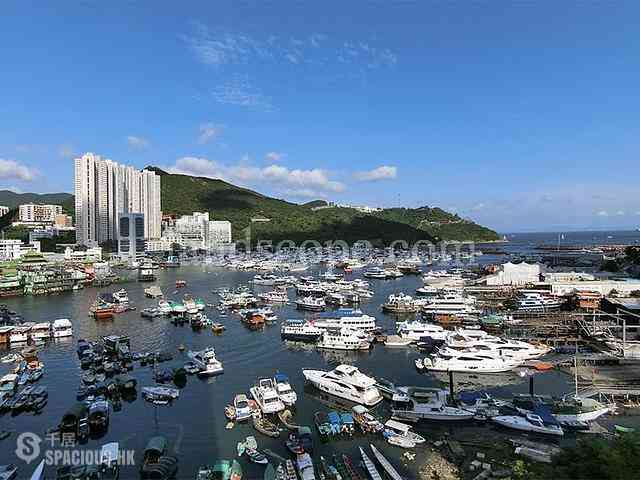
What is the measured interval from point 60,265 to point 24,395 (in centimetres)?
3241

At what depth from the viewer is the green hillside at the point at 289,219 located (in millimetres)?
79875

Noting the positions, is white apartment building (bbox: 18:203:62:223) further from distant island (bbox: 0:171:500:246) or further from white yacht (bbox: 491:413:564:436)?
white yacht (bbox: 491:413:564:436)

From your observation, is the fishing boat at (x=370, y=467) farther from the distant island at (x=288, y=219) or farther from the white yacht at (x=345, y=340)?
the distant island at (x=288, y=219)

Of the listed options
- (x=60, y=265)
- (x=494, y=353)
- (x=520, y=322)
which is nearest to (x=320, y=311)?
(x=520, y=322)

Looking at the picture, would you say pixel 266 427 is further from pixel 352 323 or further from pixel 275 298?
pixel 275 298

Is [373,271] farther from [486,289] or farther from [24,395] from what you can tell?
[24,395]

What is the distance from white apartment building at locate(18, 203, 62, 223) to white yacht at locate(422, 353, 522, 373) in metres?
70.8

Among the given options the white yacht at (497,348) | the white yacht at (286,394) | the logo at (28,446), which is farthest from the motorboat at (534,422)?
the logo at (28,446)

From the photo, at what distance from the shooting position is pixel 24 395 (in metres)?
11.7

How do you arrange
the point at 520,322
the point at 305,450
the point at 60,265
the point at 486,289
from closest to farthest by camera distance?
the point at 305,450 → the point at 520,322 → the point at 486,289 → the point at 60,265

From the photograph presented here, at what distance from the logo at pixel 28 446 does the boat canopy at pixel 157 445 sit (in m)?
2.40

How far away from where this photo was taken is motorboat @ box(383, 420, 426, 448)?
364 inches

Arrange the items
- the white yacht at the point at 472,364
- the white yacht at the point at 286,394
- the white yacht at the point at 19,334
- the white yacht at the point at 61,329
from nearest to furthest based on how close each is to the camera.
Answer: the white yacht at the point at 286,394 → the white yacht at the point at 472,364 → the white yacht at the point at 19,334 → the white yacht at the point at 61,329

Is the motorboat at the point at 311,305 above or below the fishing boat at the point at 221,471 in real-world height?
above
